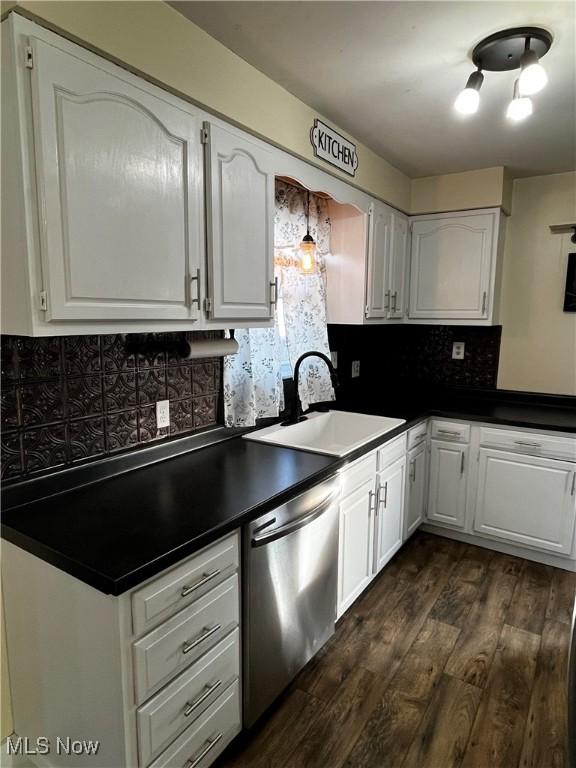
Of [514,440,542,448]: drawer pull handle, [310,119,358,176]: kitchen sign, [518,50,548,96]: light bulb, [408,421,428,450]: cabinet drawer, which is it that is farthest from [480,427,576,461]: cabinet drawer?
[518,50,548,96]: light bulb

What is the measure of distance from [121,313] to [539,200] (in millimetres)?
2881

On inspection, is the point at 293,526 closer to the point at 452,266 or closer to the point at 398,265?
the point at 398,265

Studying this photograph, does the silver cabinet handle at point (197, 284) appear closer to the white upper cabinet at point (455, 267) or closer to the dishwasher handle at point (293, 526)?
the dishwasher handle at point (293, 526)

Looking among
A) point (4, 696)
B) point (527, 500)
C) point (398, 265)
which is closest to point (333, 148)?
point (398, 265)

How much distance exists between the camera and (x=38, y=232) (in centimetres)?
114

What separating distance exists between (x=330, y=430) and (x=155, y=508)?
143 cm

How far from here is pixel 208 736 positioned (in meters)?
1.38

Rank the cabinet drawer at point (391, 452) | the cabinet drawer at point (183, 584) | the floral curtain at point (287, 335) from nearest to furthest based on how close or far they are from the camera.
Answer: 1. the cabinet drawer at point (183, 584)
2. the floral curtain at point (287, 335)
3. the cabinet drawer at point (391, 452)

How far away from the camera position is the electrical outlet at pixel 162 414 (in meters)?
1.85

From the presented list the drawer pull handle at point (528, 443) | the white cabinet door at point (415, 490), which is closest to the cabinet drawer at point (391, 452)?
the white cabinet door at point (415, 490)

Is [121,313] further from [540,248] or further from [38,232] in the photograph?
[540,248]

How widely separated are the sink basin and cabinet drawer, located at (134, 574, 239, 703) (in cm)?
91

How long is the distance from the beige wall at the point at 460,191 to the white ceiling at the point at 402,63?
33 cm

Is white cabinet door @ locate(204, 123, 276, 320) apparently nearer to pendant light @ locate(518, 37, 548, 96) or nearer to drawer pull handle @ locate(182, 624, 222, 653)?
pendant light @ locate(518, 37, 548, 96)
